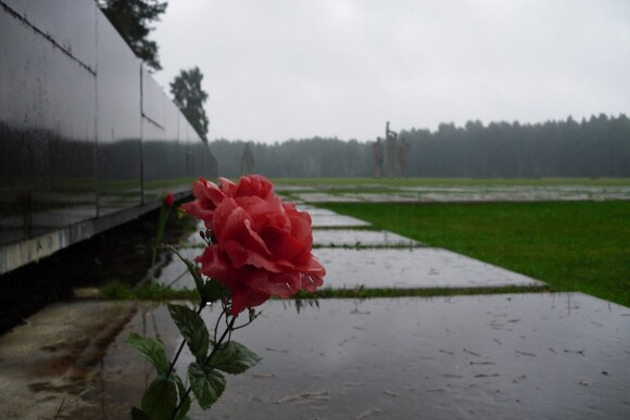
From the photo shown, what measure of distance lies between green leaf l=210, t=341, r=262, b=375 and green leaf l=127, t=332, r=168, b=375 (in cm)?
7

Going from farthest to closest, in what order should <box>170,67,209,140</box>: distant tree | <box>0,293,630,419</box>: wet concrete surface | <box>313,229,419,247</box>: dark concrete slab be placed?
<box>170,67,209,140</box>: distant tree, <box>313,229,419,247</box>: dark concrete slab, <box>0,293,630,419</box>: wet concrete surface

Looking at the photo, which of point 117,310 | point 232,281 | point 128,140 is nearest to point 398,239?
point 128,140

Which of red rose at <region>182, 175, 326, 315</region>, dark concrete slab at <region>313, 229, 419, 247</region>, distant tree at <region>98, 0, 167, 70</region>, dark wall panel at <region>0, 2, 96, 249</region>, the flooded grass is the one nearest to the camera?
red rose at <region>182, 175, 326, 315</region>

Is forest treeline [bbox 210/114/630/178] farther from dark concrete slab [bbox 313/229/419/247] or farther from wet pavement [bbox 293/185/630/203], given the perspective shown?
dark concrete slab [bbox 313/229/419/247]

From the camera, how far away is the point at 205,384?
938 millimetres

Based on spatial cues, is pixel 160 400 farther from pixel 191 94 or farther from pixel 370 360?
pixel 191 94

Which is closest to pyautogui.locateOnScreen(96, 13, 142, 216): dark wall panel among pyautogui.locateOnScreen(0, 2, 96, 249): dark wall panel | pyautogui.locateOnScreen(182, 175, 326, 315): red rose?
pyautogui.locateOnScreen(0, 2, 96, 249): dark wall panel

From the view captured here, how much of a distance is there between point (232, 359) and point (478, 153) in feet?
386

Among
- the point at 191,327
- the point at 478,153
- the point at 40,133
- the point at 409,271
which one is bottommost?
the point at 409,271

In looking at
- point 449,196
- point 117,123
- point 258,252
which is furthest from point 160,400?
point 449,196

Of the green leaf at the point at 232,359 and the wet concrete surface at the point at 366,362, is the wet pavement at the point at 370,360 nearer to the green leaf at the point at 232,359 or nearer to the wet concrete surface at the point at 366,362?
the wet concrete surface at the point at 366,362

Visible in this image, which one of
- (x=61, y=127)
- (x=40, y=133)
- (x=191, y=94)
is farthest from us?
(x=191, y=94)

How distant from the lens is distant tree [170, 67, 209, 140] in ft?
193

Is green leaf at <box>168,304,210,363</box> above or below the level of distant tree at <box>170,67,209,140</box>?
below
